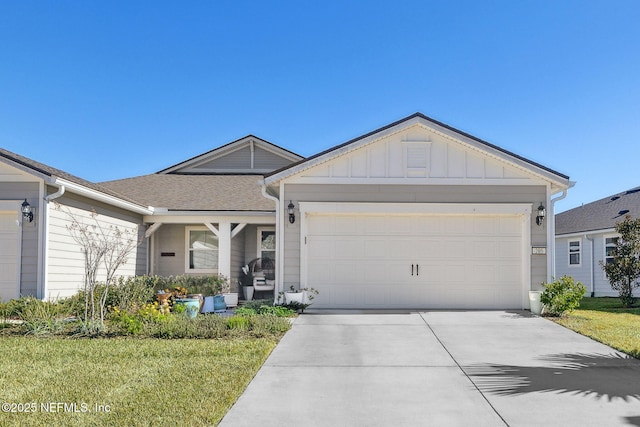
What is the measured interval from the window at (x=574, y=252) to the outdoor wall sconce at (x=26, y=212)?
19935mm

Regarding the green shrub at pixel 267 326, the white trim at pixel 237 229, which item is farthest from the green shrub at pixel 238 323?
the white trim at pixel 237 229

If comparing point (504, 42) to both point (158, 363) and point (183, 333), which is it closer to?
point (183, 333)

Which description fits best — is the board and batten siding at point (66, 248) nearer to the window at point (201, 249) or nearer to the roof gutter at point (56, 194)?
the roof gutter at point (56, 194)

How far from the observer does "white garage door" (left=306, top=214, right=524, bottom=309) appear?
12.4 metres

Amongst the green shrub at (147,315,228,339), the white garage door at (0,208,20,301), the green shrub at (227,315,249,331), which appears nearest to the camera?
the green shrub at (147,315,228,339)

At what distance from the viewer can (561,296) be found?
11055 millimetres

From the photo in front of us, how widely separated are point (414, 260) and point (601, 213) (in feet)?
43.7

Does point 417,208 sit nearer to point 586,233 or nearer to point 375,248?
point 375,248

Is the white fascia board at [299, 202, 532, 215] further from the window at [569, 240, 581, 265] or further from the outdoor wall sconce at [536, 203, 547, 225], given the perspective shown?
the window at [569, 240, 581, 265]

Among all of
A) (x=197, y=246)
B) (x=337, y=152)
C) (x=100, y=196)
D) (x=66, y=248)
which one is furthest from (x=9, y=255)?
(x=337, y=152)

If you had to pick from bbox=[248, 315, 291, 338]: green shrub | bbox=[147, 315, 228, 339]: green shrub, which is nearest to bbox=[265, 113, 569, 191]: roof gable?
bbox=[248, 315, 291, 338]: green shrub

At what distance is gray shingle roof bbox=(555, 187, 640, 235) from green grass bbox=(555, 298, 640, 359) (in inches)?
293

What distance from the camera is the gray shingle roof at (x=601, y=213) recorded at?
66.0 feet

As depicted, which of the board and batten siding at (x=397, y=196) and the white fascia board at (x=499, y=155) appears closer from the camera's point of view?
the white fascia board at (x=499, y=155)
